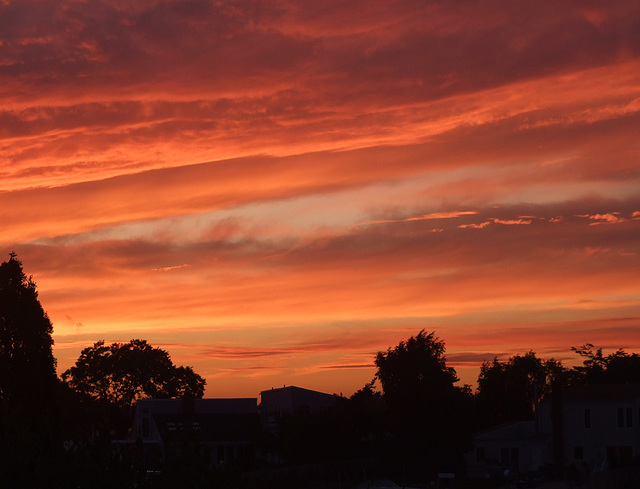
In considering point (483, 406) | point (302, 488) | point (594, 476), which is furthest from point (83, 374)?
point (594, 476)

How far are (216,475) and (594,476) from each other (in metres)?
44.6

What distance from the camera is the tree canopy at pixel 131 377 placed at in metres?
130

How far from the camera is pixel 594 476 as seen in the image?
59.5 meters

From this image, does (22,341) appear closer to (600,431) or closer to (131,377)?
(600,431)

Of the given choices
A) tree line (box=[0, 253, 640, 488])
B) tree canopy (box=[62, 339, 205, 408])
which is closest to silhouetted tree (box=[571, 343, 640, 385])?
tree line (box=[0, 253, 640, 488])

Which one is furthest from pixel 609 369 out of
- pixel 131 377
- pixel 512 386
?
pixel 131 377

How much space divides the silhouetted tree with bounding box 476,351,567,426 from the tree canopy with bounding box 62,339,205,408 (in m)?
41.7

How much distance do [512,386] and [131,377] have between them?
5354 centimetres

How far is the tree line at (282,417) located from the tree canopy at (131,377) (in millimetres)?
143

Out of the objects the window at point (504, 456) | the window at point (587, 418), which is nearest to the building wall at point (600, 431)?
the window at point (587, 418)

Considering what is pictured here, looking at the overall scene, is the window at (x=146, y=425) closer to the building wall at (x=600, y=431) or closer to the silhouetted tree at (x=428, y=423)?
the silhouetted tree at (x=428, y=423)

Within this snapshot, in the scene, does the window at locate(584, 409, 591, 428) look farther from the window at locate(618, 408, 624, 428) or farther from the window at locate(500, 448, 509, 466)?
the window at locate(500, 448, 509, 466)

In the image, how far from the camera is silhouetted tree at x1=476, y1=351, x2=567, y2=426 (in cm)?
10919

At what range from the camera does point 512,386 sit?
114875mm
